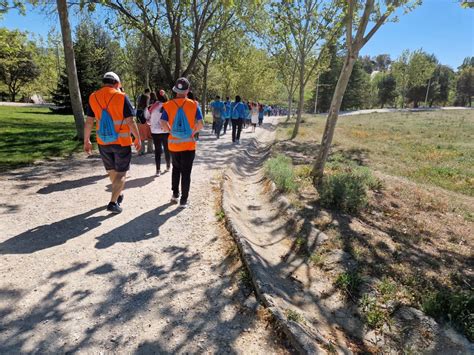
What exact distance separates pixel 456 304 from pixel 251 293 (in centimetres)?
223

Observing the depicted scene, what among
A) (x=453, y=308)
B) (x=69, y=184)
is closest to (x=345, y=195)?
(x=453, y=308)

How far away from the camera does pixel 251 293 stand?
11.1 ft

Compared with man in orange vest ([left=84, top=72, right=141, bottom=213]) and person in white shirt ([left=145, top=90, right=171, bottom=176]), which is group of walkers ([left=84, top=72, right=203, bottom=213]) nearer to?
man in orange vest ([left=84, top=72, right=141, bottom=213])

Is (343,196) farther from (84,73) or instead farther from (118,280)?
(84,73)

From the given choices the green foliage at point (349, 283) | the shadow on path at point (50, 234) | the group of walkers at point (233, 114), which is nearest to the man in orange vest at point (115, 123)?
the shadow on path at point (50, 234)

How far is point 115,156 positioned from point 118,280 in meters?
2.25

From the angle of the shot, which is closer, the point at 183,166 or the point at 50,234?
the point at 50,234

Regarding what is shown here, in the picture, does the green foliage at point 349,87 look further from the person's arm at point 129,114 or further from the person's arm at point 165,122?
the person's arm at point 129,114

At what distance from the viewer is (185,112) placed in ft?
17.2

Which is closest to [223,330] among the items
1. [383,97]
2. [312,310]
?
[312,310]

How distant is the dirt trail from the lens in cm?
271

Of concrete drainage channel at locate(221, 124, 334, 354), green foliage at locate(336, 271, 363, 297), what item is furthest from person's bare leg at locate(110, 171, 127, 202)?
green foliage at locate(336, 271, 363, 297)

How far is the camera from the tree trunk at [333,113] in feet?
24.3

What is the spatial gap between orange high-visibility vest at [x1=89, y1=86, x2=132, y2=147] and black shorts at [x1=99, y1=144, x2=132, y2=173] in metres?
0.10
